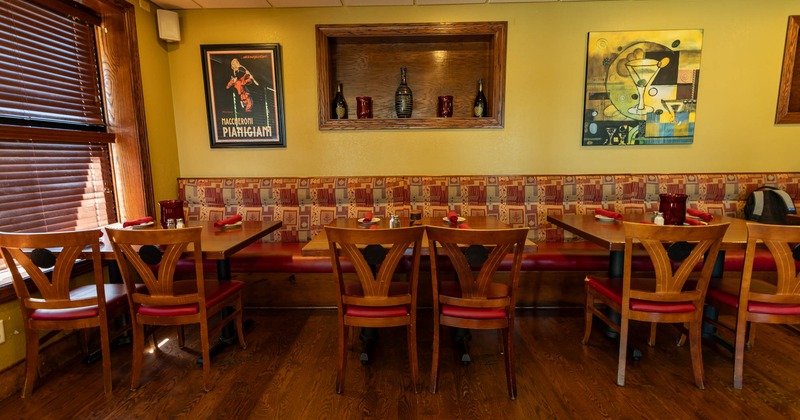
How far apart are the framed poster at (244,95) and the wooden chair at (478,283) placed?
90.2 inches

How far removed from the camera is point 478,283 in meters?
1.76

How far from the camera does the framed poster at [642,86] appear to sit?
124 inches

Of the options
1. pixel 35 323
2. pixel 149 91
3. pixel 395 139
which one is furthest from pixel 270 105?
pixel 35 323

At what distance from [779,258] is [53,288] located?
11.9 ft

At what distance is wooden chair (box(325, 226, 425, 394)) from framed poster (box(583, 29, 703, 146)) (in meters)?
2.49

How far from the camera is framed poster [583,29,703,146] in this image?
314 centimetres

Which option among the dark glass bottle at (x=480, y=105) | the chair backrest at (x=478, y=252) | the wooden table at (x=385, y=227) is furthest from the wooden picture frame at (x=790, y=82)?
the chair backrest at (x=478, y=252)

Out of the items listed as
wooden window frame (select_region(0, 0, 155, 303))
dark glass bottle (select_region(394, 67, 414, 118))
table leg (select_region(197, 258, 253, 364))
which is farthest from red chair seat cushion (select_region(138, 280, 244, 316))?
dark glass bottle (select_region(394, 67, 414, 118))

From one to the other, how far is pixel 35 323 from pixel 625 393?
3.12 meters

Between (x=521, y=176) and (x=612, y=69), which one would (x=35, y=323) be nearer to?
(x=521, y=176)

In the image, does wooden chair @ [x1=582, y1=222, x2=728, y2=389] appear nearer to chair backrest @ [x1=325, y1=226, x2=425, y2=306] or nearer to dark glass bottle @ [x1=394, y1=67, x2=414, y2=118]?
chair backrest @ [x1=325, y1=226, x2=425, y2=306]

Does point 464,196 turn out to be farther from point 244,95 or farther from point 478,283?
point 244,95

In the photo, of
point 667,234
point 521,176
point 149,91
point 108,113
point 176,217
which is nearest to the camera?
point 667,234

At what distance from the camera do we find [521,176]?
10.7 ft
